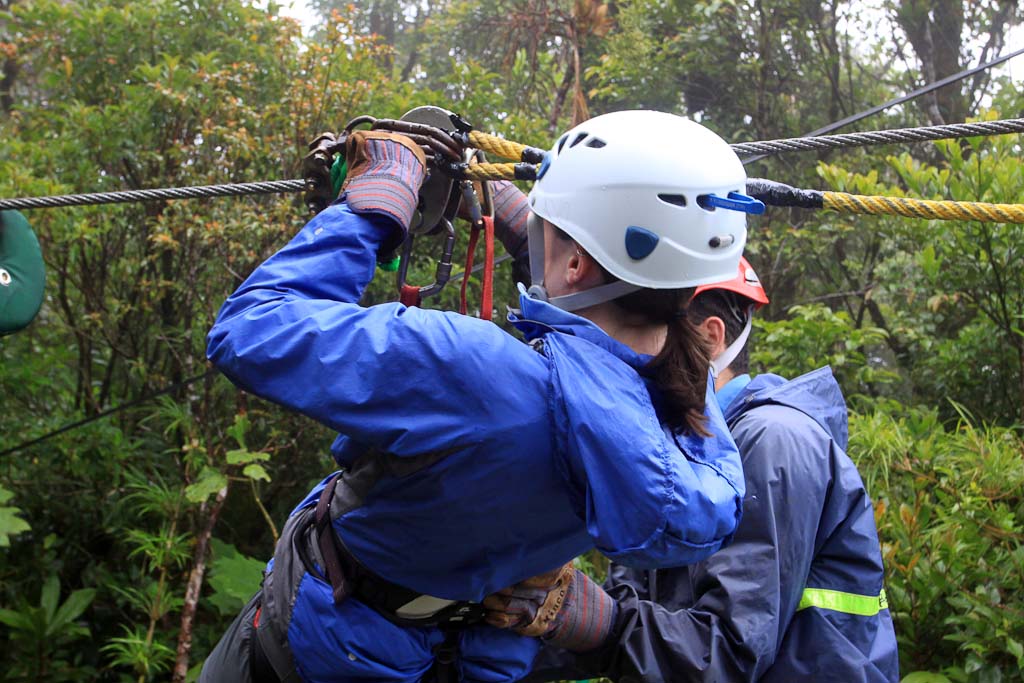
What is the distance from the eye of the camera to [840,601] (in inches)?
84.7

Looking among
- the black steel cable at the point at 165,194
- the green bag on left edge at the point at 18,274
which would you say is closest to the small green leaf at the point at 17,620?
the green bag on left edge at the point at 18,274

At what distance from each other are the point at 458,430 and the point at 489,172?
80 centimetres

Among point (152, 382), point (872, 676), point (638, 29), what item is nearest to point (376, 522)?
point (872, 676)

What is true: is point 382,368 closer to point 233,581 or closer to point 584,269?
point 584,269

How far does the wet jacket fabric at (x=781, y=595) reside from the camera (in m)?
2.05

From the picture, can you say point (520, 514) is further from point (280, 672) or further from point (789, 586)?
point (789, 586)

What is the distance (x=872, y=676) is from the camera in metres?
2.08

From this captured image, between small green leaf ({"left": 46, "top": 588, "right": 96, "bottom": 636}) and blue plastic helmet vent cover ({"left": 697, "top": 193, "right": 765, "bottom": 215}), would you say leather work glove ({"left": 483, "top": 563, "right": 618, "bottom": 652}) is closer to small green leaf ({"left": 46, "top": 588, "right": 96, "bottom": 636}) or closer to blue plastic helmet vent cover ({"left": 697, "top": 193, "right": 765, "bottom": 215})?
blue plastic helmet vent cover ({"left": 697, "top": 193, "right": 765, "bottom": 215})

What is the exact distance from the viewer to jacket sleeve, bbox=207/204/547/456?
1424 mm

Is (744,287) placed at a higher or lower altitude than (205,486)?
higher

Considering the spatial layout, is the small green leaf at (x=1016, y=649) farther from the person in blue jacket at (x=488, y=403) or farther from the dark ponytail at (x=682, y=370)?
the dark ponytail at (x=682, y=370)

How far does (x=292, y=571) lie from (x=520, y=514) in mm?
526

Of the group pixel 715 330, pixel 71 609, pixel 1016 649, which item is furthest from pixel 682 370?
pixel 71 609

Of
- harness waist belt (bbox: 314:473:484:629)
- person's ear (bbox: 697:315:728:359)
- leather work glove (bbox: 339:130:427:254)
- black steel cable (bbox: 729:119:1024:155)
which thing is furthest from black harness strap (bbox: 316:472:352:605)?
black steel cable (bbox: 729:119:1024:155)
